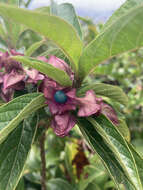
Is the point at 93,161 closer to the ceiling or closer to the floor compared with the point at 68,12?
closer to the floor

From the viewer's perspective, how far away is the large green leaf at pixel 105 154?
57 cm

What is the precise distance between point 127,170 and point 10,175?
11.4 inches

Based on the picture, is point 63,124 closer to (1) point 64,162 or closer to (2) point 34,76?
(2) point 34,76

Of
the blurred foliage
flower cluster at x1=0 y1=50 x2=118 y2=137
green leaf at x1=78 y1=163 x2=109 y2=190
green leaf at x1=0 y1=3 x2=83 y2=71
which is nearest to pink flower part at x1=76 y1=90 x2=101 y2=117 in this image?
flower cluster at x1=0 y1=50 x2=118 y2=137

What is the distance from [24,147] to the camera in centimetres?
62

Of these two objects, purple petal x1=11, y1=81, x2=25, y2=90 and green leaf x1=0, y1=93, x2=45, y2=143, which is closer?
green leaf x1=0, y1=93, x2=45, y2=143

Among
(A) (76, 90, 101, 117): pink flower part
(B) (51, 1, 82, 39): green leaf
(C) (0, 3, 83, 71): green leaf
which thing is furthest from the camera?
(B) (51, 1, 82, 39): green leaf


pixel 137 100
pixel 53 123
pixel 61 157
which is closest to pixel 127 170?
pixel 53 123

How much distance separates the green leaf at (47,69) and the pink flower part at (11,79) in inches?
3.6

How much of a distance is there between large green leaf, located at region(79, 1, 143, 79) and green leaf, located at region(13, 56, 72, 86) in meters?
0.06

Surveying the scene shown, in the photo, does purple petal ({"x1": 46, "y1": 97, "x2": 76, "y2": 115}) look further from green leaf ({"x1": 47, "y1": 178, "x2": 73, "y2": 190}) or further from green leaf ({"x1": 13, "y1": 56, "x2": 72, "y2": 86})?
green leaf ({"x1": 47, "y1": 178, "x2": 73, "y2": 190})

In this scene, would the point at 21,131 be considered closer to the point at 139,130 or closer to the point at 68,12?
the point at 68,12

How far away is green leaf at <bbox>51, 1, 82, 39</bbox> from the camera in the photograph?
70 centimetres

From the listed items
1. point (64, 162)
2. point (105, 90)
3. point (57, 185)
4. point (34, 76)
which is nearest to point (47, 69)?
point (34, 76)
